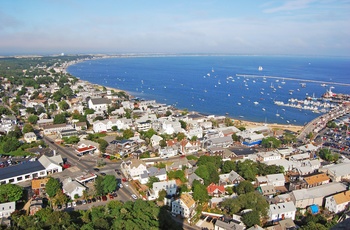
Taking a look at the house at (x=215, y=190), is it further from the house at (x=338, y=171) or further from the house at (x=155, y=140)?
the house at (x=155, y=140)

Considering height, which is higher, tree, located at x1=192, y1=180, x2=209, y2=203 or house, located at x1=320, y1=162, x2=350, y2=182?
tree, located at x1=192, y1=180, x2=209, y2=203

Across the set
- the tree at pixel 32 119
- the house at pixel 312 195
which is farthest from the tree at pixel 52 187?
the tree at pixel 32 119

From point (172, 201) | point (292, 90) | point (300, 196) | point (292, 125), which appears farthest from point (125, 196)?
point (292, 90)

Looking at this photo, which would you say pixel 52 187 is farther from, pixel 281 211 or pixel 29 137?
pixel 281 211

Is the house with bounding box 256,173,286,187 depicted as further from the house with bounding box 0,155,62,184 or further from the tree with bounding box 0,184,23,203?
the tree with bounding box 0,184,23,203

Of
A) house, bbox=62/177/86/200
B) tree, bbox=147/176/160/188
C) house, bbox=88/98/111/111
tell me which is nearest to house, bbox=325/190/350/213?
tree, bbox=147/176/160/188

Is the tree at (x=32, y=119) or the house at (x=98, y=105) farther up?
the house at (x=98, y=105)

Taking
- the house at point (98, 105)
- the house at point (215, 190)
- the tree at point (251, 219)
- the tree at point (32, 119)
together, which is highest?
the house at point (98, 105)

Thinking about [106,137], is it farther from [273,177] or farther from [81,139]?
[273,177]
